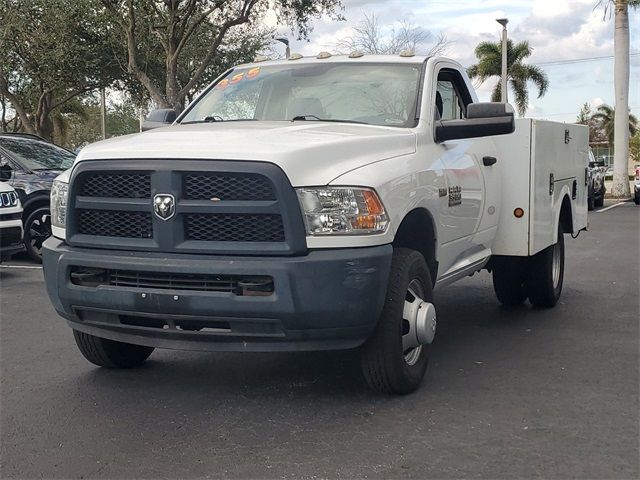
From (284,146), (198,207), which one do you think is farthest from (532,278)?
(198,207)

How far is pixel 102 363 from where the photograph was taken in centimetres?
516

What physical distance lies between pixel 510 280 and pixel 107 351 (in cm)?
373

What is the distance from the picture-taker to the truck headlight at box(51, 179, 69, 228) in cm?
455

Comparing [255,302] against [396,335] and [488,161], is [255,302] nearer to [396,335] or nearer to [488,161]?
[396,335]

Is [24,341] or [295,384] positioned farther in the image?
[24,341]

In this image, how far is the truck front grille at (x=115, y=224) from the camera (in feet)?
13.8

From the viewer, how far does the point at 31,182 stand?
10.6 m

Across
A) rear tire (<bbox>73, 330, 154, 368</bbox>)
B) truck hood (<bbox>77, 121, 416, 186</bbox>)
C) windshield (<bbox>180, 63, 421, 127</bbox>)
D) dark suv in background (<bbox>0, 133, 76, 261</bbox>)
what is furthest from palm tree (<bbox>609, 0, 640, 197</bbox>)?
rear tire (<bbox>73, 330, 154, 368</bbox>)

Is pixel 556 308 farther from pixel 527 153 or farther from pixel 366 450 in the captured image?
pixel 366 450

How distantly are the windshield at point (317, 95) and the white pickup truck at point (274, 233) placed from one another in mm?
27

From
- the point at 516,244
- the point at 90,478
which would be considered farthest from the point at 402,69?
the point at 90,478

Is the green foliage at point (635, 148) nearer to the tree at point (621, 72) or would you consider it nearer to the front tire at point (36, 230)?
the tree at point (621, 72)

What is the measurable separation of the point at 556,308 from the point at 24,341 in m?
4.55

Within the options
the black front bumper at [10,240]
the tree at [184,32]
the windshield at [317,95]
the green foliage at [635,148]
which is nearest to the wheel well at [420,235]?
the windshield at [317,95]
